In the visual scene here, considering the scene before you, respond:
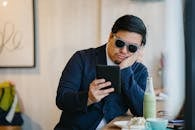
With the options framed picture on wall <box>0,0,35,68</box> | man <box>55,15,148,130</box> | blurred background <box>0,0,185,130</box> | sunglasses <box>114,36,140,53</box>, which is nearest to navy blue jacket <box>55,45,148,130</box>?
man <box>55,15,148,130</box>

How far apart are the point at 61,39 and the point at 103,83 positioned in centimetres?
143

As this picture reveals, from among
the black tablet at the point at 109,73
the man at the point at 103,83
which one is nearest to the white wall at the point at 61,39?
the man at the point at 103,83

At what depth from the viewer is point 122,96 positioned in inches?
53.0

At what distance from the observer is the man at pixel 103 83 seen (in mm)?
1240

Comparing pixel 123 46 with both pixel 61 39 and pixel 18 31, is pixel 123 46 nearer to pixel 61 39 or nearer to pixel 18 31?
pixel 61 39

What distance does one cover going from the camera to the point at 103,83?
1.17 m

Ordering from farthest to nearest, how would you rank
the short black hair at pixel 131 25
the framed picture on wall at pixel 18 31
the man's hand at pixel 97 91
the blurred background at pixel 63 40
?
the framed picture on wall at pixel 18 31
the blurred background at pixel 63 40
the short black hair at pixel 131 25
the man's hand at pixel 97 91

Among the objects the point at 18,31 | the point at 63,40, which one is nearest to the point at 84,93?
the point at 63,40

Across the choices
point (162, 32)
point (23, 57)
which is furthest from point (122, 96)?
point (23, 57)

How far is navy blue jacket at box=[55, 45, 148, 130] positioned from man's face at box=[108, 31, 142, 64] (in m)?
0.05

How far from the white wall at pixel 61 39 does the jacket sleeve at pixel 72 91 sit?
1165mm

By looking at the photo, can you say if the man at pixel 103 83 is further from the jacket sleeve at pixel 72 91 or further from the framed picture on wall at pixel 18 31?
the framed picture on wall at pixel 18 31

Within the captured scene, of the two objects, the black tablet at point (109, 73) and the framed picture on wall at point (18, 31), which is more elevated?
the framed picture on wall at point (18, 31)

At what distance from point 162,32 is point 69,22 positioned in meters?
0.73
